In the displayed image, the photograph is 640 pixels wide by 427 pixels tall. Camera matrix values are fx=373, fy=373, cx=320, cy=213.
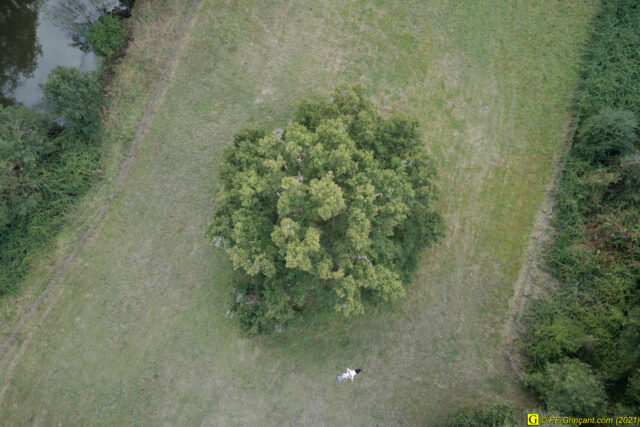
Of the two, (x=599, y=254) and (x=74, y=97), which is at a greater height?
(x=74, y=97)

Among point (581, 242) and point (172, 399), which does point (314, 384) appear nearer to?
point (172, 399)

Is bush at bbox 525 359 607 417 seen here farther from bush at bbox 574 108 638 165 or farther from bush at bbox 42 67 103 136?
bush at bbox 42 67 103 136

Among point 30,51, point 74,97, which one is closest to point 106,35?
point 30,51

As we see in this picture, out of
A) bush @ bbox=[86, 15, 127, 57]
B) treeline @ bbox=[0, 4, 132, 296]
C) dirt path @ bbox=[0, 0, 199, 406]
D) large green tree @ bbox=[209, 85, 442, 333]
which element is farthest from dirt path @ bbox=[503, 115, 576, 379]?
bush @ bbox=[86, 15, 127, 57]

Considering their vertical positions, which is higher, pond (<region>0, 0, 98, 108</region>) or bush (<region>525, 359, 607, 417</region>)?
pond (<region>0, 0, 98, 108</region>)

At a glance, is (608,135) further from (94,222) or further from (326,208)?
(94,222)

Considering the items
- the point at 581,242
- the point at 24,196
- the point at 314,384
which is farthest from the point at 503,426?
the point at 24,196

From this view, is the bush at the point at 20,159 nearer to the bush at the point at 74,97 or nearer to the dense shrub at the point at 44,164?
the dense shrub at the point at 44,164
